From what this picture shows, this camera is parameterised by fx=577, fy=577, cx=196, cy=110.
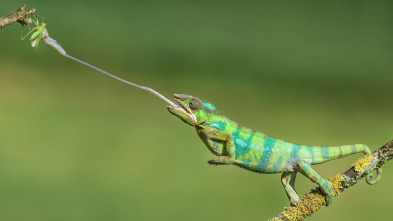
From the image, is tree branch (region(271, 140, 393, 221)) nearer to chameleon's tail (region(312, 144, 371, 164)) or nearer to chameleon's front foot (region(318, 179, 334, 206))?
chameleon's front foot (region(318, 179, 334, 206))

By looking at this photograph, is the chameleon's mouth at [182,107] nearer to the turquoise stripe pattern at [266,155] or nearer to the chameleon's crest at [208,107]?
the chameleon's crest at [208,107]

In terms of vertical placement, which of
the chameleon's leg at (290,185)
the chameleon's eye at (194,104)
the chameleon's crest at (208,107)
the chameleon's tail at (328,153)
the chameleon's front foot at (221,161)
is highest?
the chameleon's crest at (208,107)

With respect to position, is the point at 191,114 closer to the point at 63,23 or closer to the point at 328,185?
the point at 328,185

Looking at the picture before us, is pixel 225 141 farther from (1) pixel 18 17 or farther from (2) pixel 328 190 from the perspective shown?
(1) pixel 18 17

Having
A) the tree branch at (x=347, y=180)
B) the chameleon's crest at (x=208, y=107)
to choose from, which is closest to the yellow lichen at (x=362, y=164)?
the tree branch at (x=347, y=180)

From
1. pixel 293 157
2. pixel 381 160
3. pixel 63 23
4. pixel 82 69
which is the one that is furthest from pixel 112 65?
pixel 381 160

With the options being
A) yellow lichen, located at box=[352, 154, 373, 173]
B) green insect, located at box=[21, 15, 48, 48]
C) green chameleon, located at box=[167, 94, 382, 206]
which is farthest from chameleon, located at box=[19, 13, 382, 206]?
green insect, located at box=[21, 15, 48, 48]
